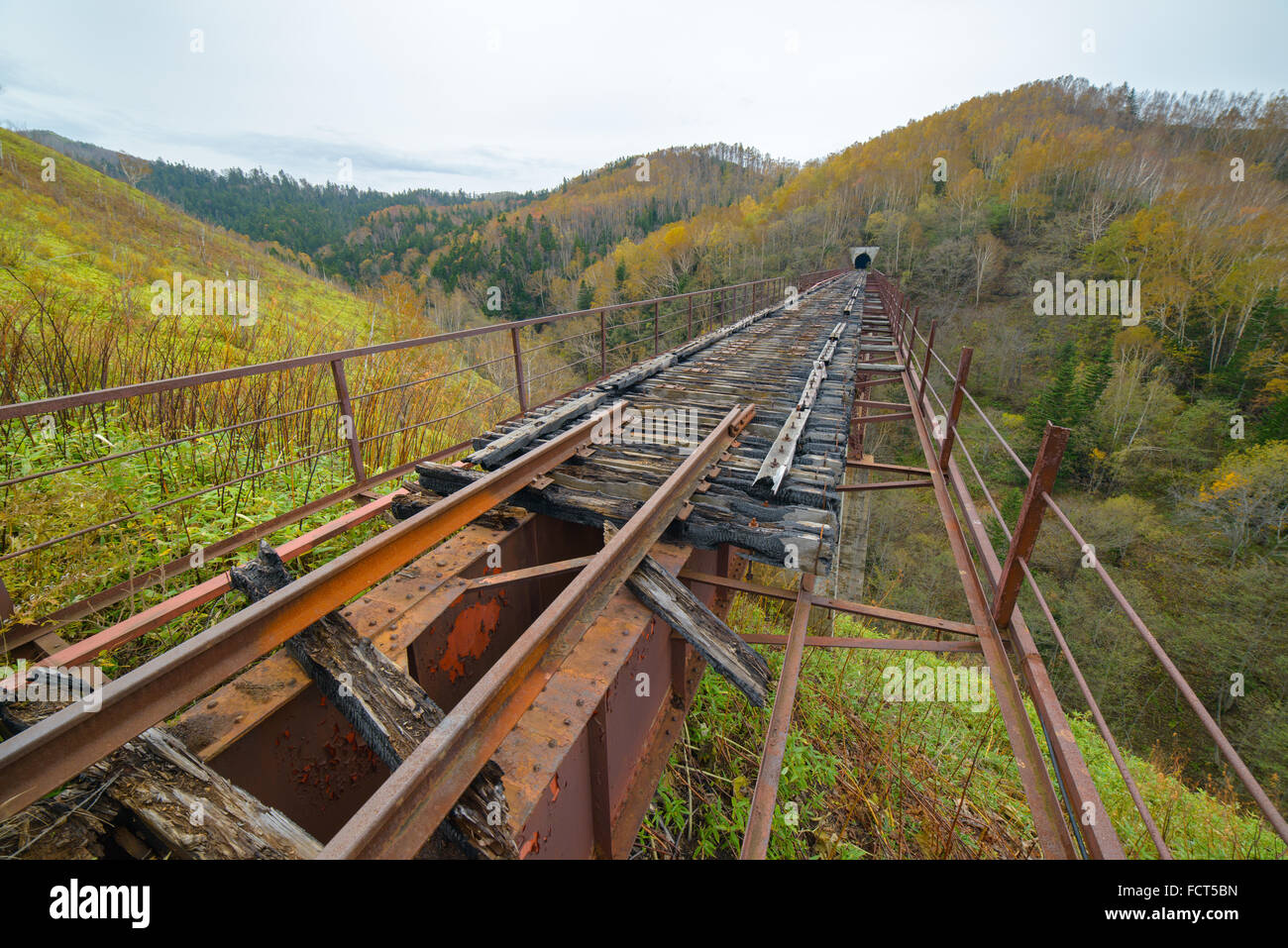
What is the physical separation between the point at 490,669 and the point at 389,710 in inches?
13.4

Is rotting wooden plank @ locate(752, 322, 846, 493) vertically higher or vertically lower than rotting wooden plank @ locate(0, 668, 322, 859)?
higher

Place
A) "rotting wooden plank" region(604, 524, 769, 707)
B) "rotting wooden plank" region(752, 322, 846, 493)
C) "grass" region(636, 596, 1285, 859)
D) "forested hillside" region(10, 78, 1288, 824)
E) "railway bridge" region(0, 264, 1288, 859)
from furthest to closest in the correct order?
"forested hillside" region(10, 78, 1288, 824)
"rotting wooden plank" region(752, 322, 846, 493)
"grass" region(636, 596, 1285, 859)
"rotting wooden plank" region(604, 524, 769, 707)
"railway bridge" region(0, 264, 1288, 859)

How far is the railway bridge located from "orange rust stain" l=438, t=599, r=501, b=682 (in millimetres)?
13

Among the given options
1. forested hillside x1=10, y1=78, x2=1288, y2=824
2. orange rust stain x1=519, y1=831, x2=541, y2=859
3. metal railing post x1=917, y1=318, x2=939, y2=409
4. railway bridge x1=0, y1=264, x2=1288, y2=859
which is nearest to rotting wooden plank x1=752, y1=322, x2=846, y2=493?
railway bridge x1=0, y1=264, x2=1288, y2=859

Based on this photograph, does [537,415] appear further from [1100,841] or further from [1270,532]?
[1270,532]

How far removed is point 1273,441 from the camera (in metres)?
31.4

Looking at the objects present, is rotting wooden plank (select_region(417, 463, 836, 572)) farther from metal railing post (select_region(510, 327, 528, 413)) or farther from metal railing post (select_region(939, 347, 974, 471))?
metal railing post (select_region(939, 347, 974, 471))

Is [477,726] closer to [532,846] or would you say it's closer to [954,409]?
[532,846]

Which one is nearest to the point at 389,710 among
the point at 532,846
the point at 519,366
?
the point at 532,846

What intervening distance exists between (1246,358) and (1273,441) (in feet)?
34.4

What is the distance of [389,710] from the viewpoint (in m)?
1.79

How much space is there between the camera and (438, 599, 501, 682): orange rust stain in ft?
8.32

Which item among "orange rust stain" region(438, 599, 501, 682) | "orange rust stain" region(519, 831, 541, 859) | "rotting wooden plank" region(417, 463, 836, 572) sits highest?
"rotting wooden plank" region(417, 463, 836, 572)
